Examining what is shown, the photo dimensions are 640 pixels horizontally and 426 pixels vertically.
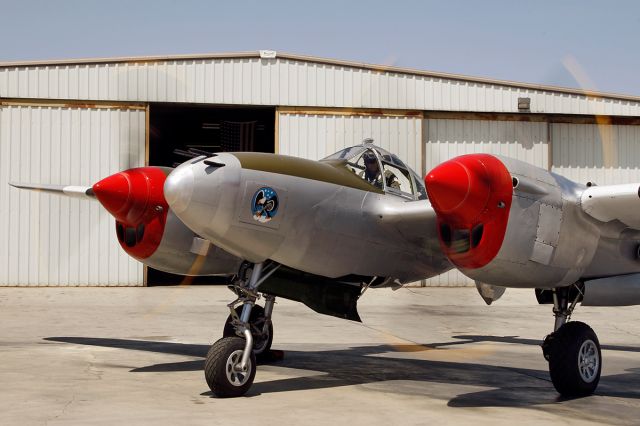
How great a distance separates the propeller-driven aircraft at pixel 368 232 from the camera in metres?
10.5

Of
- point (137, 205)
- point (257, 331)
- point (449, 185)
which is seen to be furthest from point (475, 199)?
point (137, 205)

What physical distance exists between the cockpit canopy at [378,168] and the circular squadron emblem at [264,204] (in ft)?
7.01

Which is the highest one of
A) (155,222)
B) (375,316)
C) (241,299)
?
(155,222)

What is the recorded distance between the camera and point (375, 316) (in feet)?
75.4

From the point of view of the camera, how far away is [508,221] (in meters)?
10.4

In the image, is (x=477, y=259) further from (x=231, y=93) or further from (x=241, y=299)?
(x=231, y=93)

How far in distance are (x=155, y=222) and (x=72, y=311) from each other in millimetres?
10485

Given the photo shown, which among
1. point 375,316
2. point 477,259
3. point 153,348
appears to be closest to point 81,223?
point 375,316

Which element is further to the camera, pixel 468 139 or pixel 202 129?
pixel 202 129

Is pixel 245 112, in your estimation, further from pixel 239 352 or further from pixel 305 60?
pixel 239 352

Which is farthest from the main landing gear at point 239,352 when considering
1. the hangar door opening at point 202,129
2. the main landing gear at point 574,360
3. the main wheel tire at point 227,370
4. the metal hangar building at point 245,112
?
the hangar door opening at point 202,129

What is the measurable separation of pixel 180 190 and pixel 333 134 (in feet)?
70.8

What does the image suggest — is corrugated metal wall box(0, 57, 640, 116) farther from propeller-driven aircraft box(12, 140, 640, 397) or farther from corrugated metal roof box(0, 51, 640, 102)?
propeller-driven aircraft box(12, 140, 640, 397)

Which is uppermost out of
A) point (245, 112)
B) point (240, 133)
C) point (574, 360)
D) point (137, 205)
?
point (245, 112)
